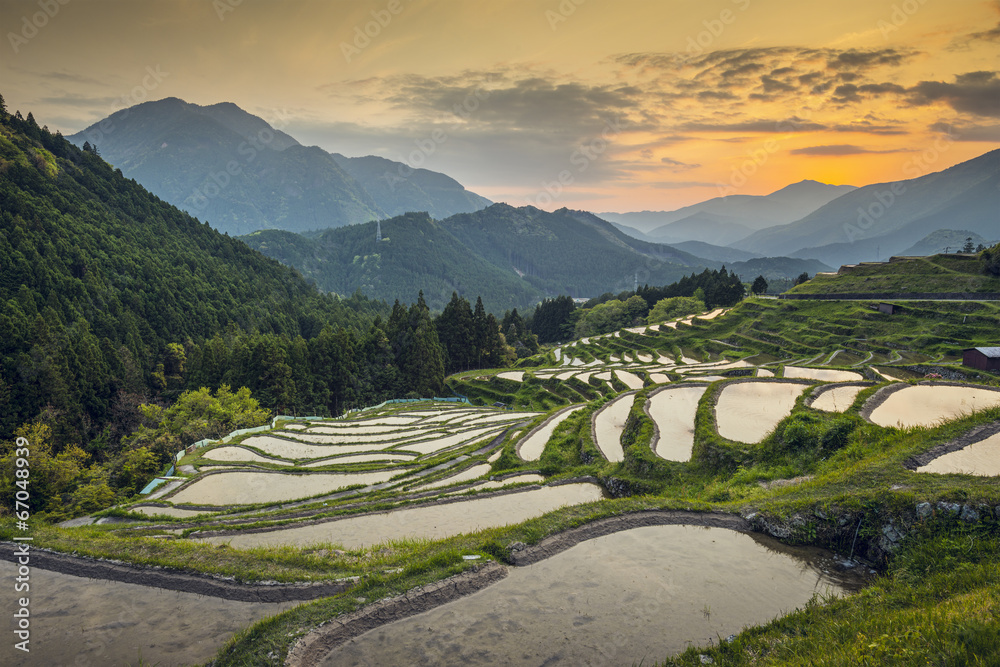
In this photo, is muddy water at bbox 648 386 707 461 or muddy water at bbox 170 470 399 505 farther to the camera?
muddy water at bbox 170 470 399 505

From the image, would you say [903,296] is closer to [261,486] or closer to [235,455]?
[261,486]

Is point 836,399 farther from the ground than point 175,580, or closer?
farther from the ground

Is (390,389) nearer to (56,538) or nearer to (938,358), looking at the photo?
(56,538)

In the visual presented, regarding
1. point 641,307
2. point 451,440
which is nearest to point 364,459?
point 451,440

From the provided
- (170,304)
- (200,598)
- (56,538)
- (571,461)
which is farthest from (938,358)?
(170,304)

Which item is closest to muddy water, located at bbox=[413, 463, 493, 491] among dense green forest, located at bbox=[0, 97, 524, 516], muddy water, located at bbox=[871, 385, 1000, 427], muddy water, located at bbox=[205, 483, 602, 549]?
muddy water, located at bbox=[205, 483, 602, 549]

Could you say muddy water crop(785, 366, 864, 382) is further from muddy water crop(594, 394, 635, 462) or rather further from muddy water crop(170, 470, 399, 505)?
muddy water crop(170, 470, 399, 505)

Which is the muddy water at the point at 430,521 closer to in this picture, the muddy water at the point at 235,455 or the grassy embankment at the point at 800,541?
the grassy embankment at the point at 800,541
